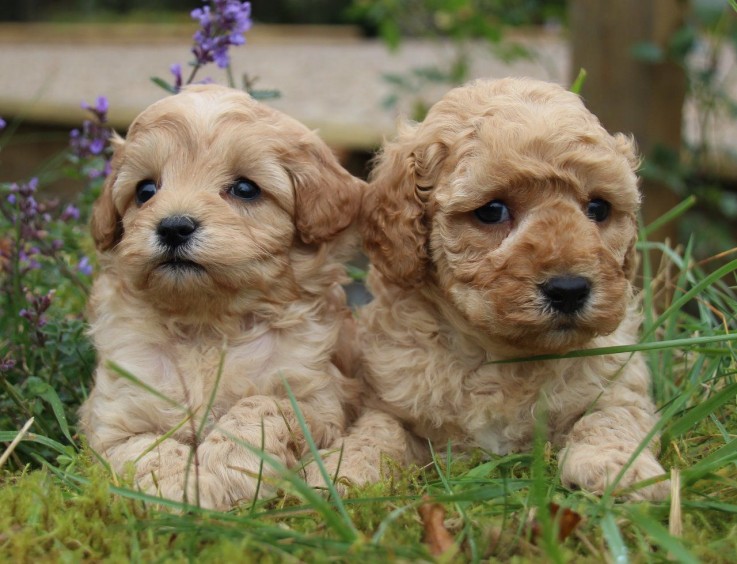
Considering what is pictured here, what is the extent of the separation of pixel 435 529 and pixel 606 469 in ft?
2.25

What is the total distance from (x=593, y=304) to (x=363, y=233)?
1.04 meters

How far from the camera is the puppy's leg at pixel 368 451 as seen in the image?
340 cm

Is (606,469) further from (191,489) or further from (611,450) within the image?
(191,489)

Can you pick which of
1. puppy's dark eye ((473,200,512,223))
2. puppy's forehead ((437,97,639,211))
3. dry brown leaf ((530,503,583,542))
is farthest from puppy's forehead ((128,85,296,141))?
dry brown leaf ((530,503,583,542))

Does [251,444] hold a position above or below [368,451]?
above

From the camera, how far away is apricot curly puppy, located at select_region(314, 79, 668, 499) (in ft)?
10.6

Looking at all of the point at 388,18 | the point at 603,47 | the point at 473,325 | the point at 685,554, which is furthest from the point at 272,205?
the point at 388,18

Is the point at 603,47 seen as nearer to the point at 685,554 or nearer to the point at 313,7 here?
the point at 685,554

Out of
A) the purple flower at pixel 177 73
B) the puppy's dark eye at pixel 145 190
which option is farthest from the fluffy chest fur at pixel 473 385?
the purple flower at pixel 177 73

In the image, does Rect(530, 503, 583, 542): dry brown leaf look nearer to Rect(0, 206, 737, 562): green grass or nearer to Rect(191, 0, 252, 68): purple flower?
Rect(0, 206, 737, 562): green grass

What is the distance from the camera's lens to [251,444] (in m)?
3.24

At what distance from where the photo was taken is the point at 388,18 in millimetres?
9023

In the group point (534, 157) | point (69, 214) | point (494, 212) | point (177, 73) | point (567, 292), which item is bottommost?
point (69, 214)

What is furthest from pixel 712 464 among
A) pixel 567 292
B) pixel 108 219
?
pixel 108 219
